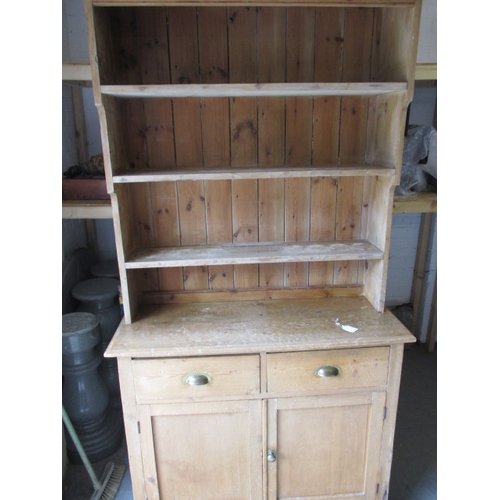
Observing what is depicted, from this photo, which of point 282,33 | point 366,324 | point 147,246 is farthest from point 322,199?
point 147,246

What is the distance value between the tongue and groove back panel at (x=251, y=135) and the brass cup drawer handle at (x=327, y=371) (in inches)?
14.2

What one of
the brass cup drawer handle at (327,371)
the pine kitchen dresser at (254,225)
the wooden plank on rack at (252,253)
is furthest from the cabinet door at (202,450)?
the wooden plank on rack at (252,253)

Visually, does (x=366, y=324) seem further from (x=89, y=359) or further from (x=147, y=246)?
(x=89, y=359)

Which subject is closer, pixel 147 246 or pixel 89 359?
pixel 147 246

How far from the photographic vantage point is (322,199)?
5.91 feet

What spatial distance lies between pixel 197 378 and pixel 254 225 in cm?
69

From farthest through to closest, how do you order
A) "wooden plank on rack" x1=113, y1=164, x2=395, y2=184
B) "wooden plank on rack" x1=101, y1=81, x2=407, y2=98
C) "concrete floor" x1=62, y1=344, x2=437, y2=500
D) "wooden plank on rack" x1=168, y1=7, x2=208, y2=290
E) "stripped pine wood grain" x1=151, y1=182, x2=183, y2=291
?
"concrete floor" x1=62, y1=344, x2=437, y2=500 < "stripped pine wood grain" x1=151, y1=182, x2=183, y2=291 < "wooden plank on rack" x1=168, y1=7, x2=208, y2=290 < "wooden plank on rack" x1=113, y1=164, x2=395, y2=184 < "wooden plank on rack" x1=101, y1=81, x2=407, y2=98

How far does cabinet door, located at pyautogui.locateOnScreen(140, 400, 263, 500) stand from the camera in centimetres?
156

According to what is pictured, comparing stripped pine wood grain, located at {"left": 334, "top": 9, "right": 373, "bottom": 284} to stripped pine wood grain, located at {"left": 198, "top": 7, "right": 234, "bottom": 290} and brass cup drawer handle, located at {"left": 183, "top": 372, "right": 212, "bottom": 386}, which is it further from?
brass cup drawer handle, located at {"left": 183, "top": 372, "right": 212, "bottom": 386}

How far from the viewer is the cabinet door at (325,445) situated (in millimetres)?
1600

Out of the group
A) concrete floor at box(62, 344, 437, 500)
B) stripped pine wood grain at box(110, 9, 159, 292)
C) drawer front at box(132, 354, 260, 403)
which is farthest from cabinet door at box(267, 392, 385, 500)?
stripped pine wood grain at box(110, 9, 159, 292)

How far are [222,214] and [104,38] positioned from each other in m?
0.79

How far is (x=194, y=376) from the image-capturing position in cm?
151

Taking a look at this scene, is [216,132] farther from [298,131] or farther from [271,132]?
[298,131]
